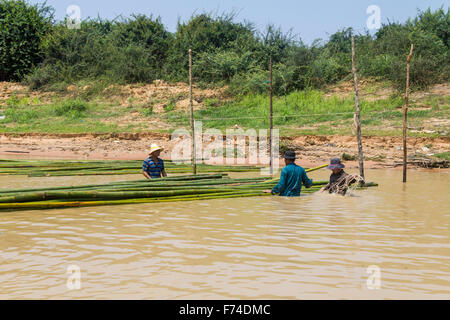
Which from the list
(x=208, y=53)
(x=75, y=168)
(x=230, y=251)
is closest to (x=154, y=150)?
(x=75, y=168)

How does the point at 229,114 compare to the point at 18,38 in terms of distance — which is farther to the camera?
the point at 18,38

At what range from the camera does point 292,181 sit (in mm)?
7402

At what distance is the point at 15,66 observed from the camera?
26.8 metres

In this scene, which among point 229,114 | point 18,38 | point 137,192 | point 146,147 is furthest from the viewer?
point 18,38

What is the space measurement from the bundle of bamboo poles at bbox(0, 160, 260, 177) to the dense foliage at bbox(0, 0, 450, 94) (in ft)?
30.5

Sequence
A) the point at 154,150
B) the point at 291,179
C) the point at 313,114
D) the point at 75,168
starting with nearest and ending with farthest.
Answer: the point at 291,179 → the point at 154,150 → the point at 75,168 → the point at 313,114

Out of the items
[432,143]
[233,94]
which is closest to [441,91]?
[432,143]

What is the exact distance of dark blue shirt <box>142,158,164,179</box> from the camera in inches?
321

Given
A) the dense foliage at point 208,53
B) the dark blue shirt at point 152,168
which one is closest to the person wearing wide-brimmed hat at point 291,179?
the dark blue shirt at point 152,168

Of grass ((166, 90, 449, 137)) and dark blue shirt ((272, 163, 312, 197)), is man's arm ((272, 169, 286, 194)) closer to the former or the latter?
dark blue shirt ((272, 163, 312, 197))

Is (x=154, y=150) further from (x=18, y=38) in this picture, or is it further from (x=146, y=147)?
(x=18, y=38)

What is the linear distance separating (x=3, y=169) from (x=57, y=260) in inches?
258

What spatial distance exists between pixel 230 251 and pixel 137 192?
2.48m
